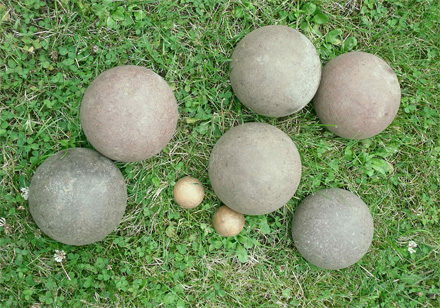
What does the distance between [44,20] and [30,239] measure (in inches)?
74.5

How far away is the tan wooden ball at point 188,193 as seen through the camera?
3.38m

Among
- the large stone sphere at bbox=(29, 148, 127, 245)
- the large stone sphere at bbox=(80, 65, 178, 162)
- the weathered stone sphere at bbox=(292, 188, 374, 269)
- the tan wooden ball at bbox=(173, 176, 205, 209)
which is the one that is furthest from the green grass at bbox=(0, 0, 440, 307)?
the large stone sphere at bbox=(80, 65, 178, 162)

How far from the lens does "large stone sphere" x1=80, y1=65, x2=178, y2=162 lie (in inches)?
111

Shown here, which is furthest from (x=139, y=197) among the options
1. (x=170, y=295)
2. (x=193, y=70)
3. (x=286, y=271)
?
(x=286, y=271)

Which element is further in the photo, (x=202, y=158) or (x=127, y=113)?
(x=202, y=158)

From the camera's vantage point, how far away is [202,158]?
3654 mm

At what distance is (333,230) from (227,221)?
0.88 m

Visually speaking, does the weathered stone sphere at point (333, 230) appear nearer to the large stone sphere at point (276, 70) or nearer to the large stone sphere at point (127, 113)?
the large stone sphere at point (276, 70)

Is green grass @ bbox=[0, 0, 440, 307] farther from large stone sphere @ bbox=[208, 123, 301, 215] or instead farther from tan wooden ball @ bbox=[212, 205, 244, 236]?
large stone sphere @ bbox=[208, 123, 301, 215]

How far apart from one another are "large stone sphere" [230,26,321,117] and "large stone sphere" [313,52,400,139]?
203 millimetres

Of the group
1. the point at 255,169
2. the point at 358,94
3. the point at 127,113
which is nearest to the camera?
the point at 127,113

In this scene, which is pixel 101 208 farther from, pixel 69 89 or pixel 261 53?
pixel 261 53

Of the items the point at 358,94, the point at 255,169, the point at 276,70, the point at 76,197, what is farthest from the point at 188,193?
the point at 358,94

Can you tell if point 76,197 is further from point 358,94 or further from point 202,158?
point 358,94
